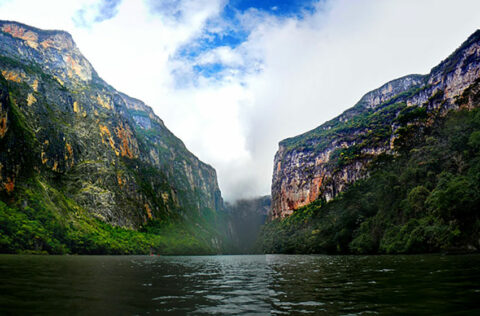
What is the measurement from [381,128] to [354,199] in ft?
273

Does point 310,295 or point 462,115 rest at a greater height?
point 462,115

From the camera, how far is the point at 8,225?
79.8 meters

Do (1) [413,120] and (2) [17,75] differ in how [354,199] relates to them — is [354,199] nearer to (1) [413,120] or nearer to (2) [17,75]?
(1) [413,120]

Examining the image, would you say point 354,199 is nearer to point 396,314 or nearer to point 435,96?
point 435,96

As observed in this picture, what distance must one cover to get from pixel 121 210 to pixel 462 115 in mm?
171654

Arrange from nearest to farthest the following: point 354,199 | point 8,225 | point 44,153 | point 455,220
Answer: point 455,220
point 8,225
point 354,199
point 44,153

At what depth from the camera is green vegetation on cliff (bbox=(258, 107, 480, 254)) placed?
52375mm

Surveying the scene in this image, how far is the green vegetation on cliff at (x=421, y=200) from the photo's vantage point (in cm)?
5238

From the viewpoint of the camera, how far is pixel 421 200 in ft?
235

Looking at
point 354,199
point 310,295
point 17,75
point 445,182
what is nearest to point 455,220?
point 445,182

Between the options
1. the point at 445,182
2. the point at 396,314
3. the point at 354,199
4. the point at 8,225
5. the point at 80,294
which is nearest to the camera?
the point at 396,314

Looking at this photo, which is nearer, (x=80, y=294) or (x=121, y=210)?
(x=80, y=294)

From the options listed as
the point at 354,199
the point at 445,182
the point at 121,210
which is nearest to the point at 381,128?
the point at 354,199

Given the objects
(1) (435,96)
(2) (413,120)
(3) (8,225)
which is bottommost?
(3) (8,225)
